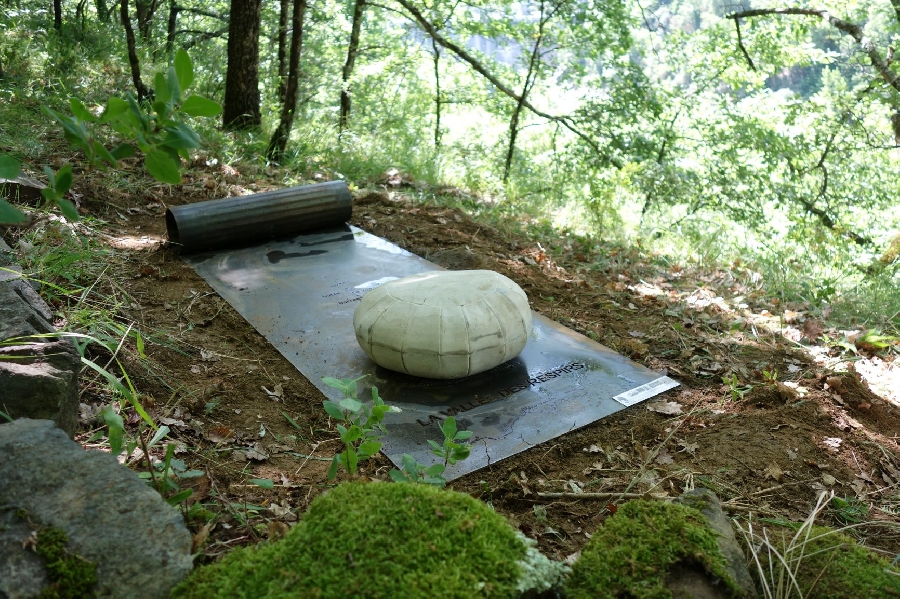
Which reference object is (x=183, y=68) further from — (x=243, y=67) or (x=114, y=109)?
(x=243, y=67)

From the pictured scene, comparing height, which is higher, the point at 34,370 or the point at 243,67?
the point at 243,67

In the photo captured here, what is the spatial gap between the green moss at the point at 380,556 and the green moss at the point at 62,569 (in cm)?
19

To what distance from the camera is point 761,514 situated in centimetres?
277

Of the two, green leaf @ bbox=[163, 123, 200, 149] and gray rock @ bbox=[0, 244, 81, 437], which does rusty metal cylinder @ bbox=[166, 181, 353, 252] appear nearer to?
gray rock @ bbox=[0, 244, 81, 437]

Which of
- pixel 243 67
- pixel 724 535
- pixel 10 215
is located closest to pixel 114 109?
pixel 10 215

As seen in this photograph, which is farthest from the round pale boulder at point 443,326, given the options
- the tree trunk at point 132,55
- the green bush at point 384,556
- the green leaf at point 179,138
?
the tree trunk at point 132,55

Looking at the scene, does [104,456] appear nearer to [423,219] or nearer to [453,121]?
[423,219]

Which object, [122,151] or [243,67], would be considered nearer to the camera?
[122,151]

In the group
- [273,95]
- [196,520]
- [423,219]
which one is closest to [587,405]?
[196,520]

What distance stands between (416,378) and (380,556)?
2240 mm

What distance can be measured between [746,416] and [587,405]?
0.82m

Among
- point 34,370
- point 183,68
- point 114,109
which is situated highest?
point 183,68

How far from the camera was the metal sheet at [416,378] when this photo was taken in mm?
3359

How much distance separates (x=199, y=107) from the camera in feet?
4.98
